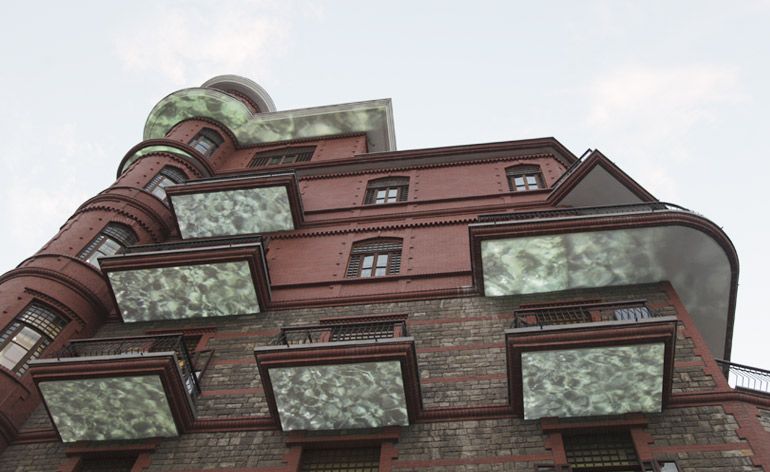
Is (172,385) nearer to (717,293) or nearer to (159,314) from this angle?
(159,314)

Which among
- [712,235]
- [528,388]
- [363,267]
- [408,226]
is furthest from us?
[408,226]

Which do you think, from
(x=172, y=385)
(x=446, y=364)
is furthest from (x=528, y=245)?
(x=172, y=385)

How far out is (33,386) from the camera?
1547cm

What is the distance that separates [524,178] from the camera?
2294 centimetres

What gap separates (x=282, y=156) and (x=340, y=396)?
18.3m

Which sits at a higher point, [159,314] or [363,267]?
[363,267]

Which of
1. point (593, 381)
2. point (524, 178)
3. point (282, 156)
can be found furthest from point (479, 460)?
point (282, 156)

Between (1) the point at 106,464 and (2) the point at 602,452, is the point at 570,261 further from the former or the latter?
(1) the point at 106,464

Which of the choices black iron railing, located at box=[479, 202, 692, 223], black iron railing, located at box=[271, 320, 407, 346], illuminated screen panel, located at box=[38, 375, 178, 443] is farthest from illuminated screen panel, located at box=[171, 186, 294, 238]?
illuminated screen panel, located at box=[38, 375, 178, 443]

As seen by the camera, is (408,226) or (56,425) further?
(408,226)

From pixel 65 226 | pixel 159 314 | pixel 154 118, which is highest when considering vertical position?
pixel 154 118

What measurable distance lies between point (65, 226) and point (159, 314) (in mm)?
5720

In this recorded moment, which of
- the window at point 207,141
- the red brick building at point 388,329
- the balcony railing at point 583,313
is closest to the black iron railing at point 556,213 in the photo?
the red brick building at point 388,329

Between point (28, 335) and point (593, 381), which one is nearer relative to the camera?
point (593, 381)
